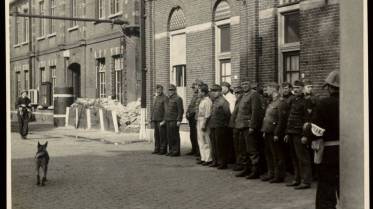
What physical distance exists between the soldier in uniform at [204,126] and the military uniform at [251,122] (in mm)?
1448

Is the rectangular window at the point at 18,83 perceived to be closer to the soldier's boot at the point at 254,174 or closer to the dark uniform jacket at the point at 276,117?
the soldier's boot at the point at 254,174

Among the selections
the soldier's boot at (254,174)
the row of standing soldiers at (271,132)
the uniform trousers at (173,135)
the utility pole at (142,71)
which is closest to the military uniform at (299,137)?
the row of standing soldiers at (271,132)

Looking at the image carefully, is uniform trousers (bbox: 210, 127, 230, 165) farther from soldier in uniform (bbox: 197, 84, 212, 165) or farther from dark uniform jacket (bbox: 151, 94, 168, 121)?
dark uniform jacket (bbox: 151, 94, 168, 121)

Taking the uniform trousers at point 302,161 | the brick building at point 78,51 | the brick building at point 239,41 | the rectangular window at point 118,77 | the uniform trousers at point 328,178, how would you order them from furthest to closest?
the rectangular window at point 118,77
the brick building at point 78,51
the brick building at point 239,41
the uniform trousers at point 302,161
the uniform trousers at point 328,178

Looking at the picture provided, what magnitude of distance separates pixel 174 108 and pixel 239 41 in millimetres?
2475

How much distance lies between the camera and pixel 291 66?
13.0 m

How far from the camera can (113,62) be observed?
22.9 m

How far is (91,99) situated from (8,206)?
19825 mm

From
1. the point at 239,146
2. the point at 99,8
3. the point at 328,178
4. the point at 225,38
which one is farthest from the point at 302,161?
the point at 99,8

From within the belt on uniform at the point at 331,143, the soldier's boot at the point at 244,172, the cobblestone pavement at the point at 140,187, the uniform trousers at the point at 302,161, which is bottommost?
the cobblestone pavement at the point at 140,187

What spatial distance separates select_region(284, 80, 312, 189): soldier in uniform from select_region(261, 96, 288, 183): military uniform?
0.22 meters

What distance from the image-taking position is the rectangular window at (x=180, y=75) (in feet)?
56.9

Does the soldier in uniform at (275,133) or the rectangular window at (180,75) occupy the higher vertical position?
the rectangular window at (180,75)

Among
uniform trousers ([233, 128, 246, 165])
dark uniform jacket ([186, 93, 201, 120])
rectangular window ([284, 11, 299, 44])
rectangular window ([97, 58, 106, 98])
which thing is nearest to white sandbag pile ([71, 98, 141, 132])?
rectangular window ([97, 58, 106, 98])
